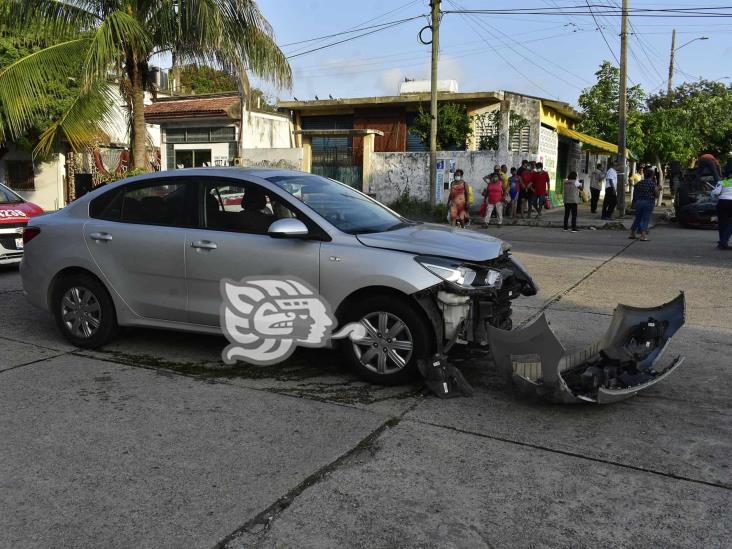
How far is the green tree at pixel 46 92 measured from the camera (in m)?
20.0

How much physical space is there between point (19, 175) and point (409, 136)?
1674 cm

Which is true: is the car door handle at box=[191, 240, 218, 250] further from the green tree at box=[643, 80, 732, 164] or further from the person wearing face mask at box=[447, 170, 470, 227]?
the green tree at box=[643, 80, 732, 164]

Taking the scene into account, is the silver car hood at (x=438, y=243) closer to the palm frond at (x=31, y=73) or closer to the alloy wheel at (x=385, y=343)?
the alloy wheel at (x=385, y=343)

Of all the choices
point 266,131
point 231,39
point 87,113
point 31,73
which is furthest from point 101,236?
point 266,131

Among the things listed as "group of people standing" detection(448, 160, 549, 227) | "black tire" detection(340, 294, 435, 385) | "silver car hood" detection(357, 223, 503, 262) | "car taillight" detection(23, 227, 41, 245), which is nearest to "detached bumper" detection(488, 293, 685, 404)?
A: "black tire" detection(340, 294, 435, 385)

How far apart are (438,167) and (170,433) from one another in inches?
801

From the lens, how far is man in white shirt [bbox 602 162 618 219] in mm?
21125

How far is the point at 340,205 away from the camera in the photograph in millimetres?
5492

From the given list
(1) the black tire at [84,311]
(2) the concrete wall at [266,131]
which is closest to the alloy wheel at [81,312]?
(1) the black tire at [84,311]

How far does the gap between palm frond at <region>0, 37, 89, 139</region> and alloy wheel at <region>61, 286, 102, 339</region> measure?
7.63 meters

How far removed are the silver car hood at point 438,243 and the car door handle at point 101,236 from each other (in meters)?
2.28

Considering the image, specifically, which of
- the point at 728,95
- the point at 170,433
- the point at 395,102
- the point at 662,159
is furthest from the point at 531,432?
the point at 728,95

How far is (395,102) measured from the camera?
83.9 feet

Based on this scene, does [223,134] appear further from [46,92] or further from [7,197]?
[7,197]
